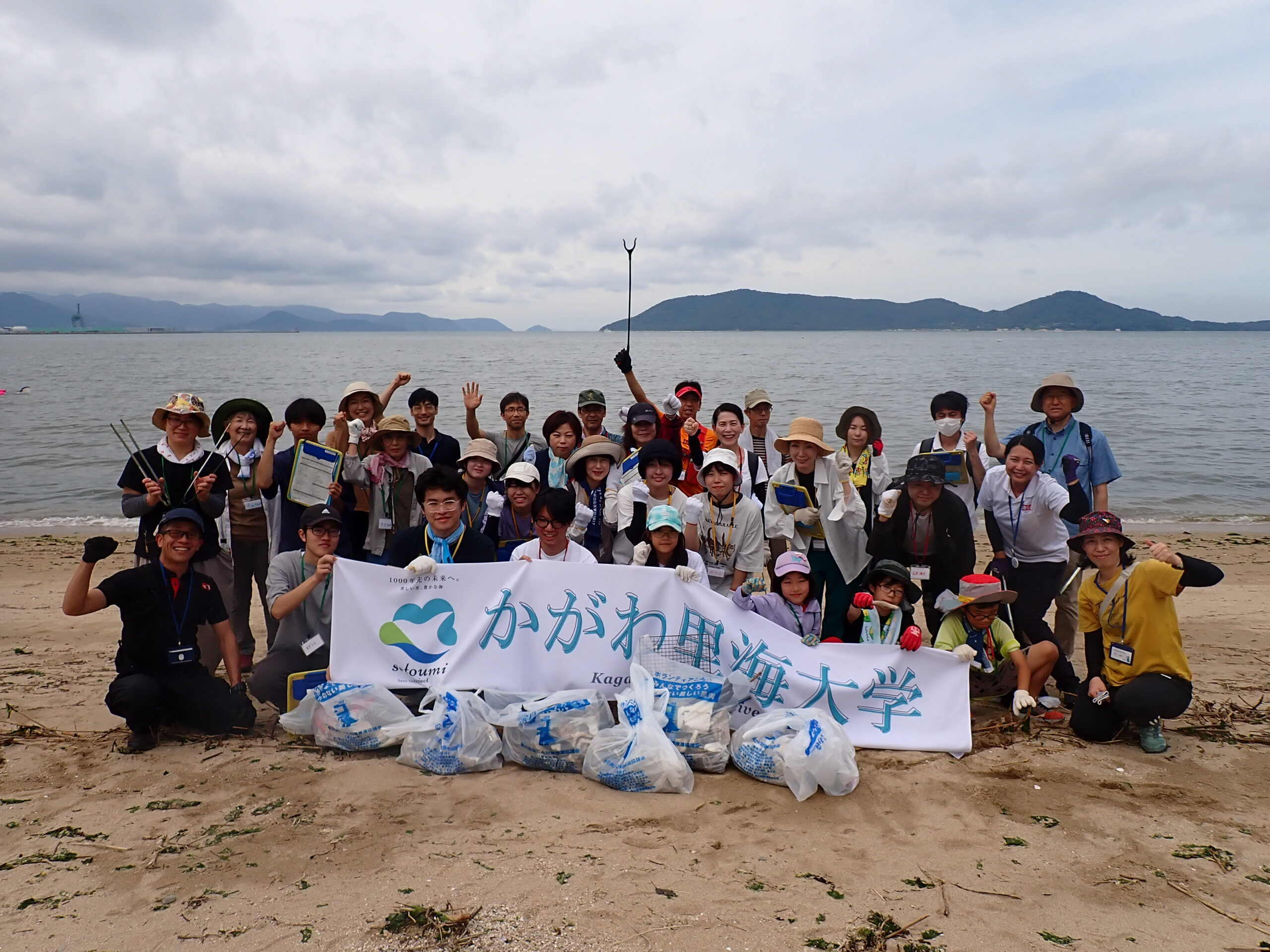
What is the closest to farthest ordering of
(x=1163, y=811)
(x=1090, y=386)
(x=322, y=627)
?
(x=1163, y=811) < (x=322, y=627) < (x=1090, y=386)

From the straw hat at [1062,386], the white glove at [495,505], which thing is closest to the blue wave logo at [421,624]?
the white glove at [495,505]

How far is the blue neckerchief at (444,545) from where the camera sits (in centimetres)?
516

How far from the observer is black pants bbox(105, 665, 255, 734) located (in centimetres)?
456

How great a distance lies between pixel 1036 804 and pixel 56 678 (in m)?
6.72

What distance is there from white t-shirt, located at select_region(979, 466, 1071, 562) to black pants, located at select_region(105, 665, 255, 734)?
5256 millimetres

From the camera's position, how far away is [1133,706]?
4695mm

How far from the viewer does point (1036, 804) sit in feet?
13.5

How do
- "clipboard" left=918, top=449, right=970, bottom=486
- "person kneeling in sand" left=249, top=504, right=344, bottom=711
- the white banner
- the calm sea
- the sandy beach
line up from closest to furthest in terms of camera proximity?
the sandy beach < the white banner < "person kneeling in sand" left=249, top=504, right=344, bottom=711 < "clipboard" left=918, top=449, right=970, bottom=486 < the calm sea

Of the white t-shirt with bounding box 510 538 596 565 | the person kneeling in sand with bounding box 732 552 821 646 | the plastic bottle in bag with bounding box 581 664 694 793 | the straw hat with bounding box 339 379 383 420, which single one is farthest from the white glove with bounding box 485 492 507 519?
the plastic bottle in bag with bounding box 581 664 694 793

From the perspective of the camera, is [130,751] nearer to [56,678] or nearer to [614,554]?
[56,678]

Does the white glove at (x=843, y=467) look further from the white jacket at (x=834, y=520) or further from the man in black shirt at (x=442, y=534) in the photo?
the man in black shirt at (x=442, y=534)

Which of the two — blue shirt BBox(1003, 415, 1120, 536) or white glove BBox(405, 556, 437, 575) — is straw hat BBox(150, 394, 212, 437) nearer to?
white glove BBox(405, 556, 437, 575)

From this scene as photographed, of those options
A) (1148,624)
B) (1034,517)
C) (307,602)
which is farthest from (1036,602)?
(307,602)

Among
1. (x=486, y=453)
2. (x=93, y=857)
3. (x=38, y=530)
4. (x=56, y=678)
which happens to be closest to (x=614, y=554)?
(x=486, y=453)
